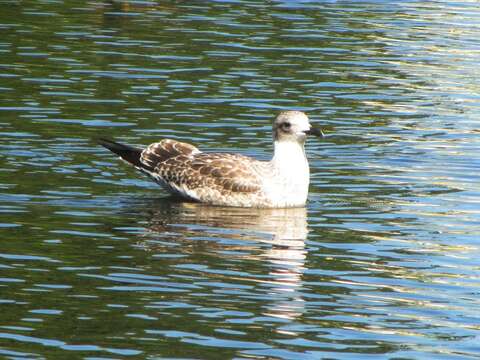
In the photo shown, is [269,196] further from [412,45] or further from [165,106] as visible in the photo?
[412,45]

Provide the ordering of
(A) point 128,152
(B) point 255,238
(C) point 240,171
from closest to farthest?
(B) point 255,238 → (C) point 240,171 → (A) point 128,152

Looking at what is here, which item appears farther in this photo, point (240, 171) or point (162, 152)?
point (162, 152)

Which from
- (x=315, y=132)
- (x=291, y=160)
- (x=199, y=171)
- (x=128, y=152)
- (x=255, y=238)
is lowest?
(x=255, y=238)

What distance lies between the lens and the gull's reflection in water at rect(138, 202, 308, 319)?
14.4m

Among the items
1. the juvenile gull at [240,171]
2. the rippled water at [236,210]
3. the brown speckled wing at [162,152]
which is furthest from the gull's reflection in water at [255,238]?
the brown speckled wing at [162,152]

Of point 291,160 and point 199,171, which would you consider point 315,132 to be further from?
point 199,171

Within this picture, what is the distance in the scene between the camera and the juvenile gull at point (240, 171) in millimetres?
18625

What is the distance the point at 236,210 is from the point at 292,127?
4.42 feet

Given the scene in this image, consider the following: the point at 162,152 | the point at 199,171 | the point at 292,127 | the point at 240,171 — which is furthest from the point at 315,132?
the point at 162,152

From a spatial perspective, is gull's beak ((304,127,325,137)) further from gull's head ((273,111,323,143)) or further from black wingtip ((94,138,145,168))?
black wingtip ((94,138,145,168))

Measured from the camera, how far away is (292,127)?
18953 millimetres

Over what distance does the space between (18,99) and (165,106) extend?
97.2 inches

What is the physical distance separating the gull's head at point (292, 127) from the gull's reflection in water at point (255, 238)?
99cm

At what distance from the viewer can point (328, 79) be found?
91.4ft
